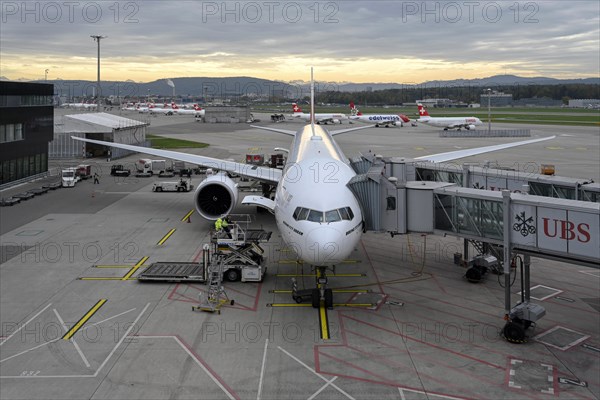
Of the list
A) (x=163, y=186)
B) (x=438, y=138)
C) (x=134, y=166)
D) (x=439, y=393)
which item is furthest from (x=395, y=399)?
(x=438, y=138)

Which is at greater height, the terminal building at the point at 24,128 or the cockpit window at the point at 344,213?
the terminal building at the point at 24,128

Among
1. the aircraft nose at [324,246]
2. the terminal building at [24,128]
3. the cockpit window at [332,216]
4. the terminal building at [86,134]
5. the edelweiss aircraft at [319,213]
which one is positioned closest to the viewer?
the aircraft nose at [324,246]

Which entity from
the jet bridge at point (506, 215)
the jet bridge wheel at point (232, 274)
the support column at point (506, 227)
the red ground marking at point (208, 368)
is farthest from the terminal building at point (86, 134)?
the support column at point (506, 227)

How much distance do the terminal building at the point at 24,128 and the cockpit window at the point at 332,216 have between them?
35.4 metres

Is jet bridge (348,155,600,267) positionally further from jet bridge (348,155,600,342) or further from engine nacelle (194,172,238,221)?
engine nacelle (194,172,238,221)

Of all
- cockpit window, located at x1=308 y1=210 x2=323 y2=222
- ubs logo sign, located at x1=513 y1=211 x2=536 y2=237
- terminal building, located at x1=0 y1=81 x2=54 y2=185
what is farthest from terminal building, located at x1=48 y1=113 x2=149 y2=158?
ubs logo sign, located at x1=513 y1=211 x2=536 y2=237

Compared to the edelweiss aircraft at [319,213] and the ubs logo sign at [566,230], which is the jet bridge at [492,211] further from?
the edelweiss aircraft at [319,213]

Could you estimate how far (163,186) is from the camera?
4341cm

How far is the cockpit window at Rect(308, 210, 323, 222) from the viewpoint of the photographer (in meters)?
17.1

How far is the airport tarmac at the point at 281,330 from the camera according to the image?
13.3 metres

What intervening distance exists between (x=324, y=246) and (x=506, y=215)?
5725 millimetres

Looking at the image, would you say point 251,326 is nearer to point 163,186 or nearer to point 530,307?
point 530,307

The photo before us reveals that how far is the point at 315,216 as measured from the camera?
56.6 ft

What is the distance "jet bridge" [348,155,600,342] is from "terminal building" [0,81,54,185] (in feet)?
115
